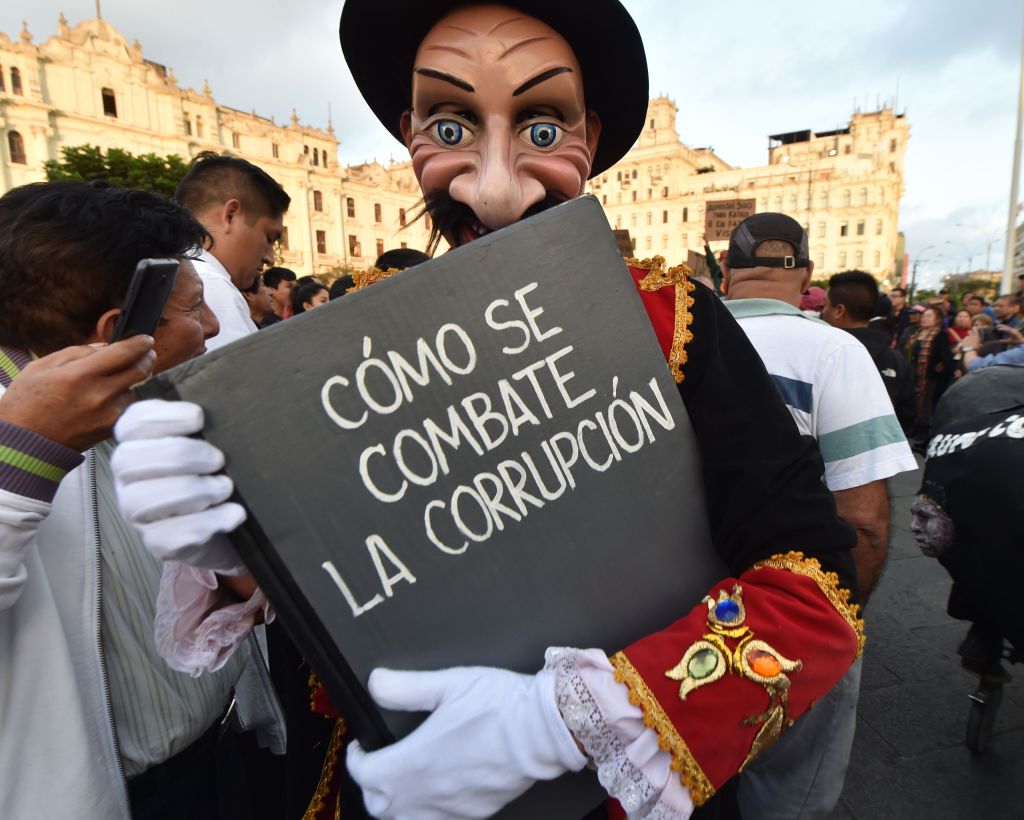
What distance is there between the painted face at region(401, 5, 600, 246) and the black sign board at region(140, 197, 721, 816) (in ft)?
1.16

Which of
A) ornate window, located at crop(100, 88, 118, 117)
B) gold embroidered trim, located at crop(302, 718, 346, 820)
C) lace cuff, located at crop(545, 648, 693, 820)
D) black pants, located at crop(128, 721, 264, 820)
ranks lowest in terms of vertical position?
black pants, located at crop(128, 721, 264, 820)

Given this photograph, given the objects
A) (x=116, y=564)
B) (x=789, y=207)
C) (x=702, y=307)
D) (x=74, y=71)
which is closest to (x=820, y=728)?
(x=702, y=307)

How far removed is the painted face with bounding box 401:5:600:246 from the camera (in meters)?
1.04

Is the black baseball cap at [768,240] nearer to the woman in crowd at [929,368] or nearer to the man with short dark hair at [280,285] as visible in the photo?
the man with short dark hair at [280,285]

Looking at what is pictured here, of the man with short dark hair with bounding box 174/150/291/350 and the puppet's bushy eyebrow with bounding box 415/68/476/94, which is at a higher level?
the man with short dark hair with bounding box 174/150/291/350

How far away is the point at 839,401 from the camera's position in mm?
1939

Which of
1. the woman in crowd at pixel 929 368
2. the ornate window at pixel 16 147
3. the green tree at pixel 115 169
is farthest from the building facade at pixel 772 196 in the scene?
the woman in crowd at pixel 929 368

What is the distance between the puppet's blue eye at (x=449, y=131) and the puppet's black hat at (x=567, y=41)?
0.23m

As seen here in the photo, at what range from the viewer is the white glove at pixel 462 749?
668 mm

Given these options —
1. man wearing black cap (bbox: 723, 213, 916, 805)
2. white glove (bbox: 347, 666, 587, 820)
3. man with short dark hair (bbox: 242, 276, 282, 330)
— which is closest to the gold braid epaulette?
white glove (bbox: 347, 666, 587, 820)

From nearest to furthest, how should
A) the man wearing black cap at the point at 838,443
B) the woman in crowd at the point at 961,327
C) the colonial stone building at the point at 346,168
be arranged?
the man wearing black cap at the point at 838,443
the woman in crowd at the point at 961,327
the colonial stone building at the point at 346,168

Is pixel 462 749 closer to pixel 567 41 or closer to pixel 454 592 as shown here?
pixel 454 592

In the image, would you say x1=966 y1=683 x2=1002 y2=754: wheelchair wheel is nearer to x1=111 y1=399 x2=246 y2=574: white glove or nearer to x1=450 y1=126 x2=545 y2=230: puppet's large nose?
x1=450 y1=126 x2=545 y2=230: puppet's large nose

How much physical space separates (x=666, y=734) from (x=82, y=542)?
44.3 inches
